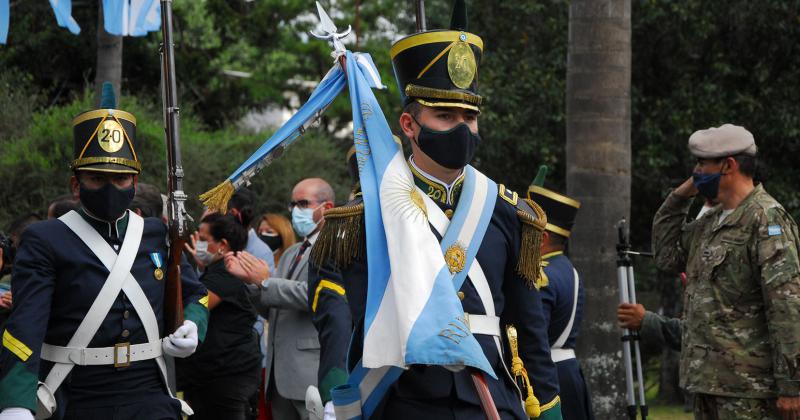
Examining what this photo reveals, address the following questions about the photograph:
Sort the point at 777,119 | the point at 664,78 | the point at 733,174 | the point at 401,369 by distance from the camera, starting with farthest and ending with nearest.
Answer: the point at 664,78
the point at 777,119
the point at 733,174
the point at 401,369

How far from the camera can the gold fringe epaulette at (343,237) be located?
4.77 meters

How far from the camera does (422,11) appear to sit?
6004 millimetres

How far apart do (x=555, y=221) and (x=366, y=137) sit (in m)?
3.02

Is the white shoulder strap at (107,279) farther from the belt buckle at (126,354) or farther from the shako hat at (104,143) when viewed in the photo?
the shako hat at (104,143)

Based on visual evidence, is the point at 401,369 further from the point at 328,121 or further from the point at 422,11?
the point at 328,121

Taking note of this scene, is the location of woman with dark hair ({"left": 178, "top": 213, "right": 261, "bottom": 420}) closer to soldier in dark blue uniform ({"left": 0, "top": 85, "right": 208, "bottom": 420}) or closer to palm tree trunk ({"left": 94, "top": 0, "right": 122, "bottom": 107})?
soldier in dark blue uniform ({"left": 0, "top": 85, "right": 208, "bottom": 420})

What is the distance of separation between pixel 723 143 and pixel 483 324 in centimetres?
280

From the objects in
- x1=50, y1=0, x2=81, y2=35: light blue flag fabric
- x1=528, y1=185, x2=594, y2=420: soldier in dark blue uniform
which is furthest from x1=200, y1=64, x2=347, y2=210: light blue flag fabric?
x1=50, y1=0, x2=81, y2=35: light blue flag fabric

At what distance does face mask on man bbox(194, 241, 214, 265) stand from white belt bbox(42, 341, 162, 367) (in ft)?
8.23

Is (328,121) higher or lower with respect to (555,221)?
higher

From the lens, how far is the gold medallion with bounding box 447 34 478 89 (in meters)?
4.72

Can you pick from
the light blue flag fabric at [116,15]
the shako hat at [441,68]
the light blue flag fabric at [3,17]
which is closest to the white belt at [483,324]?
the shako hat at [441,68]

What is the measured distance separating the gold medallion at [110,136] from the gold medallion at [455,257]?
2.30 metres

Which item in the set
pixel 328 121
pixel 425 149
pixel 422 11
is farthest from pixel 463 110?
pixel 328 121
